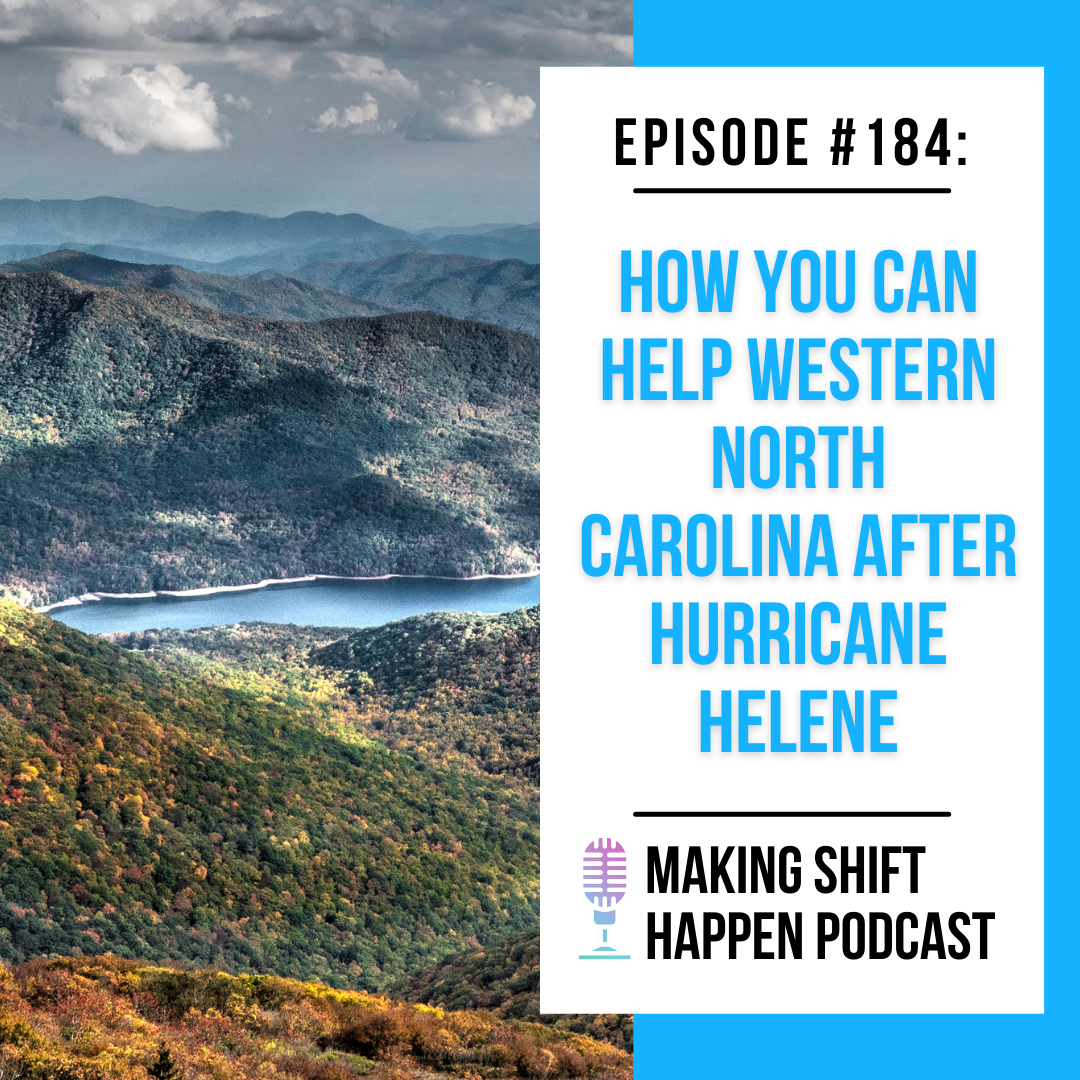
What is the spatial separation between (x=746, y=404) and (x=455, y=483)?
243 ft

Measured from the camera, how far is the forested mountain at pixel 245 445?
223 feet

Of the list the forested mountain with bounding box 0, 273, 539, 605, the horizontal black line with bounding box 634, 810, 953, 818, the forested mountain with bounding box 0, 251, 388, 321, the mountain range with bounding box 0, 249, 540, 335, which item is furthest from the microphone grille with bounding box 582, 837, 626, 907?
the forested mountain with bounding box 0, 251, 388, 321

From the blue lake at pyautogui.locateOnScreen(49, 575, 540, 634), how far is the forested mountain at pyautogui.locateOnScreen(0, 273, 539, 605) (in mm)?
1256

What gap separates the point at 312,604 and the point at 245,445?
18.7 meters

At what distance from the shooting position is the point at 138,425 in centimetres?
8031

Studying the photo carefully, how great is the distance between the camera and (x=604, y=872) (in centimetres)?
721

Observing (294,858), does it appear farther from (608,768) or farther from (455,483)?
(455,483)

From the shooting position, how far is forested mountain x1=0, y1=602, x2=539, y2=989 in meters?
20.0

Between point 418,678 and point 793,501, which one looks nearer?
point 793,501

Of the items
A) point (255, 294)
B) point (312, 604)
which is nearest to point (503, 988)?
point (312, 604)

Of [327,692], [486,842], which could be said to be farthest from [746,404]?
[327,692]

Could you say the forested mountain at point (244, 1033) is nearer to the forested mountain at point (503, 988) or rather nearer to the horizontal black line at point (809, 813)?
the forested mountain at point (503, 988)

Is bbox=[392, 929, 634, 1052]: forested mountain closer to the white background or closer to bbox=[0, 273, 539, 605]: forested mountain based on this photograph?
the white background

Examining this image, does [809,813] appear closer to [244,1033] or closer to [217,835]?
[244,1033]
